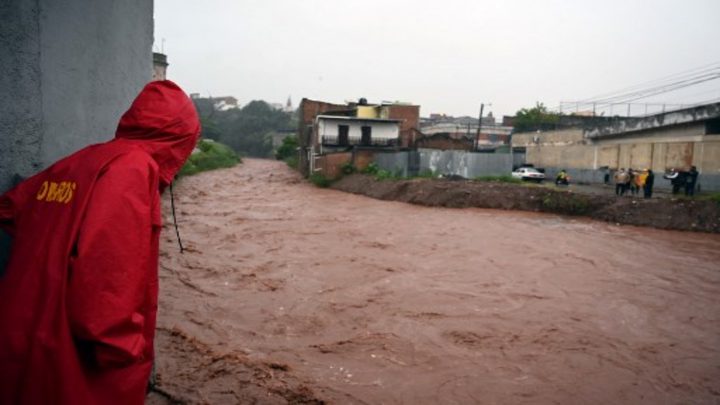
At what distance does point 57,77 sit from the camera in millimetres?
2080

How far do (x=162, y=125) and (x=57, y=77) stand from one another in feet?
2.48

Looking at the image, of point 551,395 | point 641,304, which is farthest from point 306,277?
point 641,304

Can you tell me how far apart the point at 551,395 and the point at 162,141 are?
4208 mm

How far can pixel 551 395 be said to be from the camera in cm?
428

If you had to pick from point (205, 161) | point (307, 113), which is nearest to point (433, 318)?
point (205, 161)

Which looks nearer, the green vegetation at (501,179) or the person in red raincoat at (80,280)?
the person in red raincoat at (80,280)

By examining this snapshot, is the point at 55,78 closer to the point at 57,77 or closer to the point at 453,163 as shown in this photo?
the point at 57,77

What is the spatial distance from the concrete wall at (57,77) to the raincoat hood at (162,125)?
1.39 feet

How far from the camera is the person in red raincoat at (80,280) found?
1.39 meters

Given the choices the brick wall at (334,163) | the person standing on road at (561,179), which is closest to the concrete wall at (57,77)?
the person standing on road at (561,179)

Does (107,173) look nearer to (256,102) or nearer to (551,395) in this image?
(551,395)

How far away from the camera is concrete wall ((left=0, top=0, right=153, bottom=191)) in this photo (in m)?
1.74

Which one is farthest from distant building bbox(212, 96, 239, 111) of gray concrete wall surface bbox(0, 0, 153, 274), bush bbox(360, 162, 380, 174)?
gray concrete wall surface bbox(0, 0, 153, 274)

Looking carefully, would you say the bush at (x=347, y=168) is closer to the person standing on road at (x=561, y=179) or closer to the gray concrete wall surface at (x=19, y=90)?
the person standing on road at (x=561, y=179)
